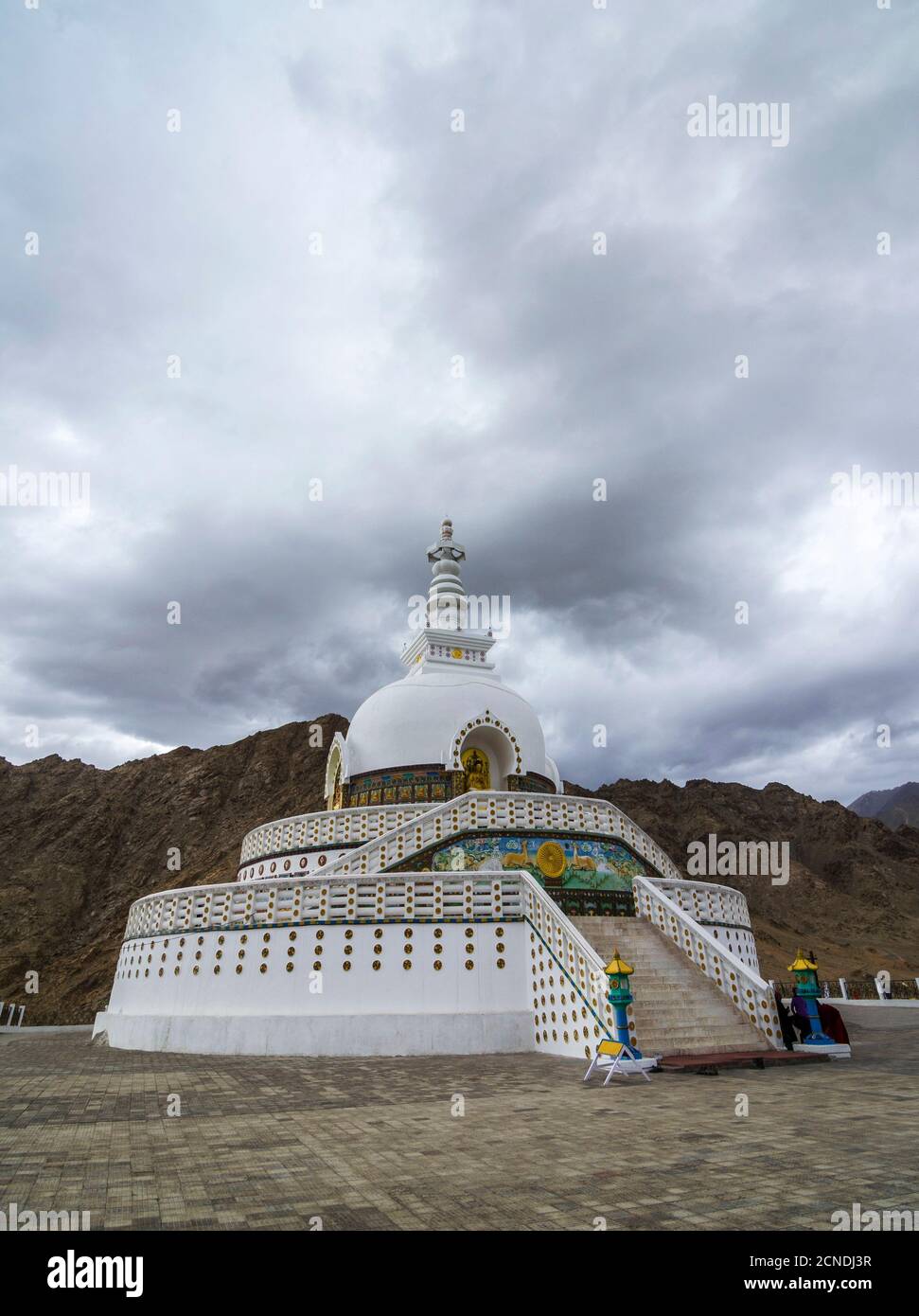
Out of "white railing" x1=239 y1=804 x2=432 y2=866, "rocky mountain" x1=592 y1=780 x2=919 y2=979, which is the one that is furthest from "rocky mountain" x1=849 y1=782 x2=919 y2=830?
"white railing" x1=239 y1=804 x2=432 y2=866

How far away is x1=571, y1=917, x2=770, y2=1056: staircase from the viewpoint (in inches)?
425

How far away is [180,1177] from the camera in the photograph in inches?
190

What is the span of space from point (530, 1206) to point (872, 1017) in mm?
21018

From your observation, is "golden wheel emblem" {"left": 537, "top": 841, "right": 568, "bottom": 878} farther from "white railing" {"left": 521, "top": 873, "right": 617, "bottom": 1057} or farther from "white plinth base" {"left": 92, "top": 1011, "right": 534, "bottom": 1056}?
"white plinth base" {"left": 92, "top": 1011, "right": 534, "bottom": 1056}

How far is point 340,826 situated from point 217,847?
40291 millimetres

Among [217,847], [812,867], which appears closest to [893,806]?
[812,867]

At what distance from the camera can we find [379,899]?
13211mm

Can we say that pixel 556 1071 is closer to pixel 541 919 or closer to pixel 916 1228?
pixel 541 919

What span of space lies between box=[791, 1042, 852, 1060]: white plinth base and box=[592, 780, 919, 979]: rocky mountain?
114ft

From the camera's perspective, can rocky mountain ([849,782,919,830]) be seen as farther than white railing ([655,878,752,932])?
Yes

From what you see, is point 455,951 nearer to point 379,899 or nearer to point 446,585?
point 379,899

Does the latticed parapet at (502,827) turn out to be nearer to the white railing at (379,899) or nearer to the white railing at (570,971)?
the white railing at (379,899)

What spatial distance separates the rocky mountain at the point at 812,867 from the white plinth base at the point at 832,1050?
34797 mm

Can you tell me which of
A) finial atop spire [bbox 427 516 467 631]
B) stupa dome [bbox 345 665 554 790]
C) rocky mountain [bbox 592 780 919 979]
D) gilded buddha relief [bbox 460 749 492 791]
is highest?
finial atop spire [bbox 427 516 467 631]
